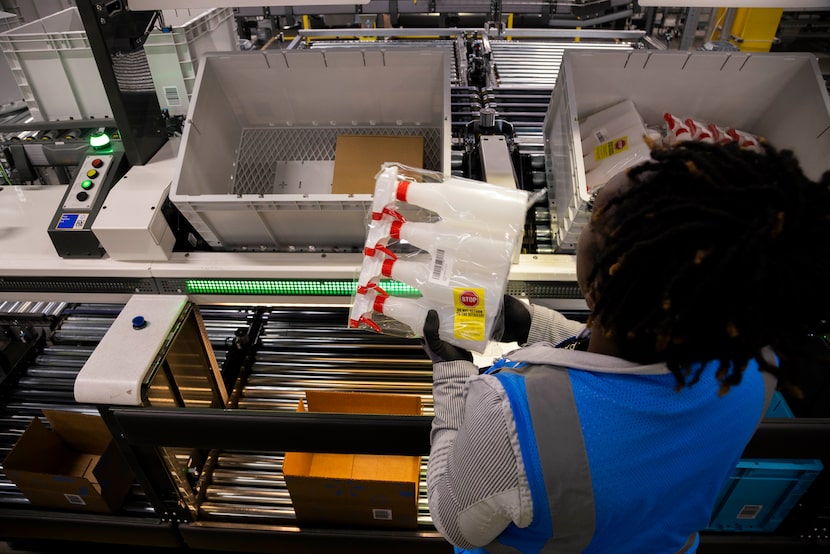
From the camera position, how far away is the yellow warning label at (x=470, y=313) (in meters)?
1.15

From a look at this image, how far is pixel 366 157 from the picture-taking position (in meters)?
1.99

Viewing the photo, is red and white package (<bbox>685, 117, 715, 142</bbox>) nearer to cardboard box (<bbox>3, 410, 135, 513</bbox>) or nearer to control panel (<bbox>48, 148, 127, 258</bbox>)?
control panel (<bbox>48, 148, 127, 258</bbox>)

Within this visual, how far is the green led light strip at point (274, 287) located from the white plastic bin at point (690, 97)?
0.79 meters

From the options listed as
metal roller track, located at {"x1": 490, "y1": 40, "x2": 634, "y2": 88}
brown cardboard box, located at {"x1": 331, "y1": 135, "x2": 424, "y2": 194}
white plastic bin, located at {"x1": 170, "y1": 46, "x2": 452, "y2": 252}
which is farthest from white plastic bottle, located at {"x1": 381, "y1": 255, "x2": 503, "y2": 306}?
metal roller track, located at {"x1": 490, "y1": 40, "x2": 634, "y2": 88}

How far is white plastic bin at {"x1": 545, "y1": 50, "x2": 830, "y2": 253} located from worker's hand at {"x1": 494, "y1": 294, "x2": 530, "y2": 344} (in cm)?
45

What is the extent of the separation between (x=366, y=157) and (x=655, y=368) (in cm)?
148

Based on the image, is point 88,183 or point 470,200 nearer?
point 470,200

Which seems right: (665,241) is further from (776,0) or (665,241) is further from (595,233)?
(776,0)

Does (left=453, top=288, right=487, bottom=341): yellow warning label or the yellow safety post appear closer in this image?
(left=453, top=288, right=487, bottom=341): yellow warning label

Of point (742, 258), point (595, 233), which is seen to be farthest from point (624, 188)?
point (742, 258)

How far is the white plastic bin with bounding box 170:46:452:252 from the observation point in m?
1.62

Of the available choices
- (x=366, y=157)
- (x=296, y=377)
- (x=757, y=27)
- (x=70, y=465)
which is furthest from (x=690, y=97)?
(x=757, y=27)

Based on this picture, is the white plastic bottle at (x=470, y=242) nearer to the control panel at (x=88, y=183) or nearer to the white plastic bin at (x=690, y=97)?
the white plastic bin at (x=690, y=97)

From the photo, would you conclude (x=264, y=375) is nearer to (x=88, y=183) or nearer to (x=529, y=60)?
(x=88, y=183)
